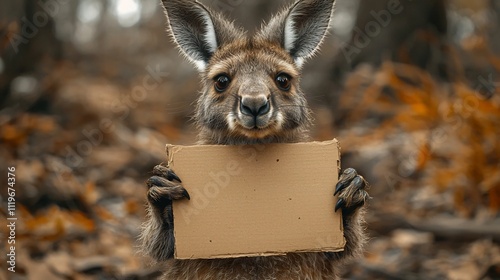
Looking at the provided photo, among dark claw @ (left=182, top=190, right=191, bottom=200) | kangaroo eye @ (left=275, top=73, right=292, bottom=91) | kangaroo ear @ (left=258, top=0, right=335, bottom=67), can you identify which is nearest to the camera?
dark claw @ (left=182, top=190, right=191, bottom=200)

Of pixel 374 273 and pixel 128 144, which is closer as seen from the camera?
pixel 374 273

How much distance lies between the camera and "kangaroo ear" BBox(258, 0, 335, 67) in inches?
213

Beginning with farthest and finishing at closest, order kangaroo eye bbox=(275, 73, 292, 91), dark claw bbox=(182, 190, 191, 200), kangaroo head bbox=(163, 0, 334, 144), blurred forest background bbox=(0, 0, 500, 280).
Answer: blurred forest background bbox=(0, 0, 500, 280), kangaroo eye bbox=(275, 73, 292, 91), dark claw bbox=(182, 190, 191, 200), kangaroo head bbox=(163, 0, 334, 144)

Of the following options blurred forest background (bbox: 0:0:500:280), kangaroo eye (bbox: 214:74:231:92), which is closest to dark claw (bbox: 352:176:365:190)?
kangaroo eye (bbox: 214:74:231:92)

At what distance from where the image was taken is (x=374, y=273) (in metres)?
6.77

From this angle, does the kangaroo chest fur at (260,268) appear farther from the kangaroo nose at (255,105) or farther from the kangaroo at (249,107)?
the kangaroo nose at (255,105)

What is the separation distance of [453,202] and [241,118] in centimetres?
461

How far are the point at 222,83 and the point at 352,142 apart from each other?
5.58 meters

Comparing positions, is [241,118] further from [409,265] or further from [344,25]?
[344,25]

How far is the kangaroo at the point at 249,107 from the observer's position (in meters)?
4.70

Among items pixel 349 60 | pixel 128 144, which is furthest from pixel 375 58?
pixel 128 144

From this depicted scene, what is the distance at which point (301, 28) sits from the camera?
551cm

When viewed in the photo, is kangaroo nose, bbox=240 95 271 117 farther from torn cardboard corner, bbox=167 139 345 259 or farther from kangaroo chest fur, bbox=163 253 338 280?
kangaroo chest fur, bbox=163 253 338 280

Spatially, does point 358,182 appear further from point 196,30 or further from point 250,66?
point 196,30
